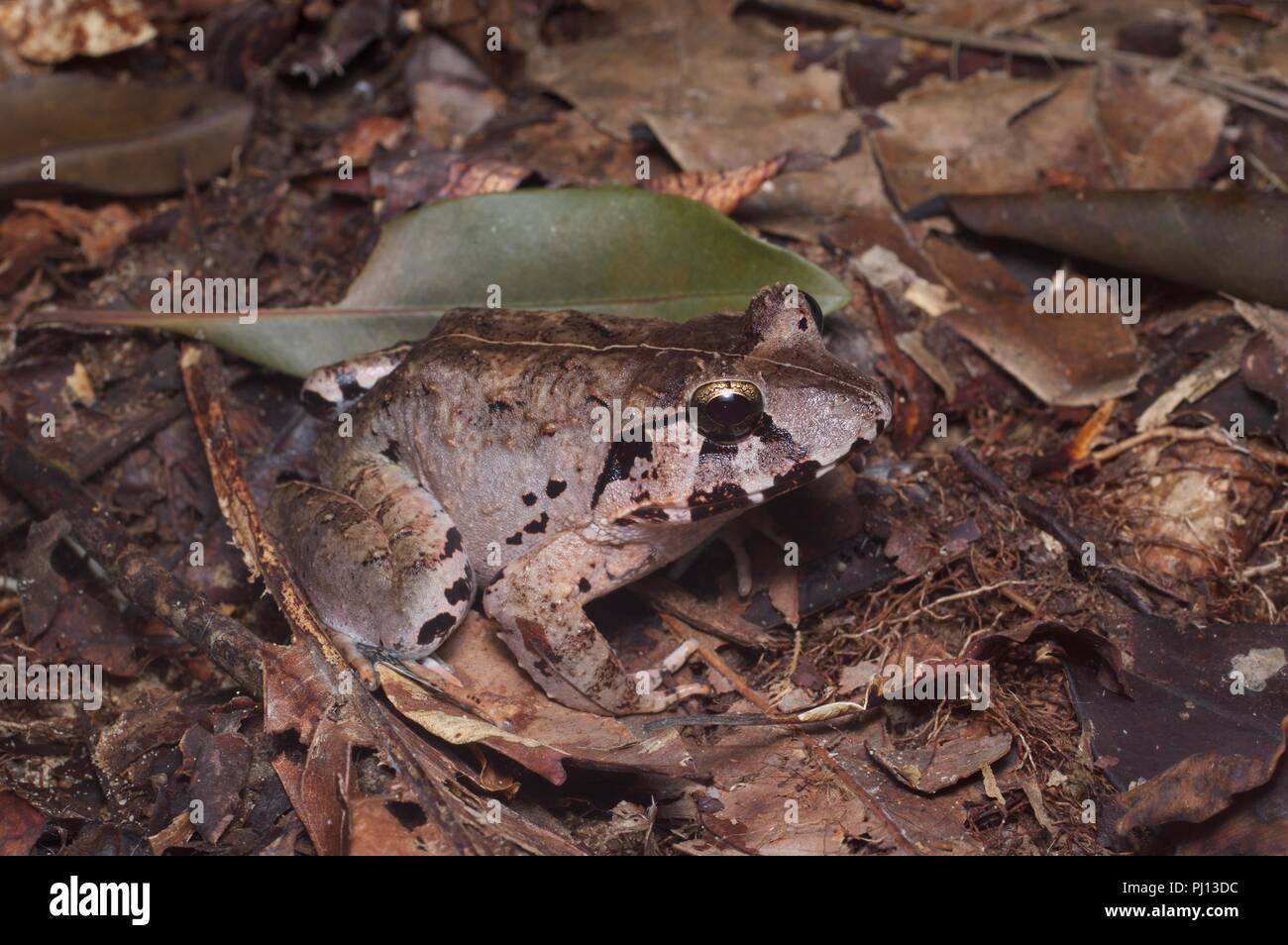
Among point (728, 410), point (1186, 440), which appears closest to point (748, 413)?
point (728, 410)

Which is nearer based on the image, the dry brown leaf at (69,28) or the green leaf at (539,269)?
the green leaf at (539,269)

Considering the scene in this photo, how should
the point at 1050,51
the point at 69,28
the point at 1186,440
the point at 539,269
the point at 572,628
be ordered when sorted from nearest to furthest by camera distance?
the point at 572,628
the point at 1186,440
the point at 539,269
the point at 1050,51
the point at 69,28

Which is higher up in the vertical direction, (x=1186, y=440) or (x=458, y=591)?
(x=1186, y=440)

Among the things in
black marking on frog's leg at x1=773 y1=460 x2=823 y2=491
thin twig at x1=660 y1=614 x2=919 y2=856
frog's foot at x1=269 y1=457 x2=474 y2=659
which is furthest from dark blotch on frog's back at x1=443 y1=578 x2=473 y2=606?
black marking on frog's leg at x1=773 y1=460 x2=823 y2=491

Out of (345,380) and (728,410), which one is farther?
(345,380)

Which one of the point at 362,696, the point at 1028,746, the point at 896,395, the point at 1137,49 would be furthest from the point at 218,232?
the point at 1137,49

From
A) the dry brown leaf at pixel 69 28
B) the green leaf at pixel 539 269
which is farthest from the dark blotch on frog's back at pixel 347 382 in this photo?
the dry brown leaf at pixel 69 28

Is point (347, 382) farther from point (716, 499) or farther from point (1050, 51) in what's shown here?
point (1050, 51)

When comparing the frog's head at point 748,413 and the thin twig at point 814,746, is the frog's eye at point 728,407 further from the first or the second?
the thin twig at point 814,746
